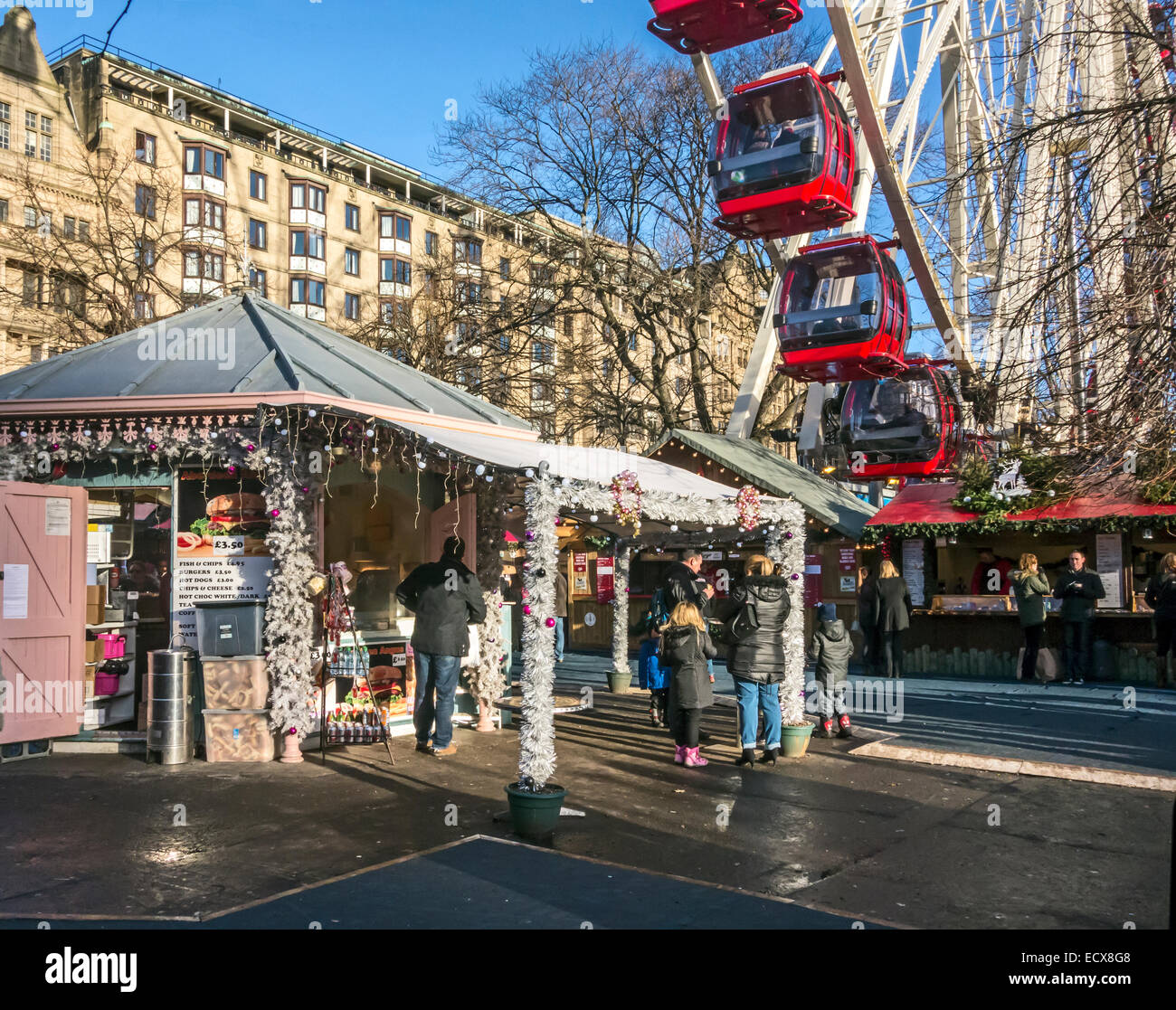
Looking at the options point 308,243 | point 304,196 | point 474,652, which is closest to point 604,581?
point 474,652

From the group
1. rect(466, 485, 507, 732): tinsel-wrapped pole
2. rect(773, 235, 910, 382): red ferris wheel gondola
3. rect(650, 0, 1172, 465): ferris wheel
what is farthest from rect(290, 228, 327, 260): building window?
rect(466, 485, 507, 732): tinsel-wrapped pole

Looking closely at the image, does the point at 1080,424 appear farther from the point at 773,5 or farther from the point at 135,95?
the point at 135,95

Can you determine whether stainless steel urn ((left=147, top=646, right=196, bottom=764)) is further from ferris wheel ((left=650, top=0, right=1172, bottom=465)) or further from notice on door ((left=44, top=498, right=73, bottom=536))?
ferris wheel ((left=650, top=0, right=1172, bottom=465))

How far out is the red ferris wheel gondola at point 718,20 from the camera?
37.9ft

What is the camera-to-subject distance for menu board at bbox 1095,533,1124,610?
1675cm

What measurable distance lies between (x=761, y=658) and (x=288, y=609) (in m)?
4.53

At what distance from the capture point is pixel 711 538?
40.7ft

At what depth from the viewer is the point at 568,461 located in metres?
9.41

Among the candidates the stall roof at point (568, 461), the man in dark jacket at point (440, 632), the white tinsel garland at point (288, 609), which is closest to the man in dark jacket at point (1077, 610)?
the stall roof at point (568, 461)

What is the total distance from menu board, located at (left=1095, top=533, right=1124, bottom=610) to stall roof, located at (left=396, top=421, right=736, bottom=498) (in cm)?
866

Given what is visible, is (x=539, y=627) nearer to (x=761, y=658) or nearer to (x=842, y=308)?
(x=761, y=658)
